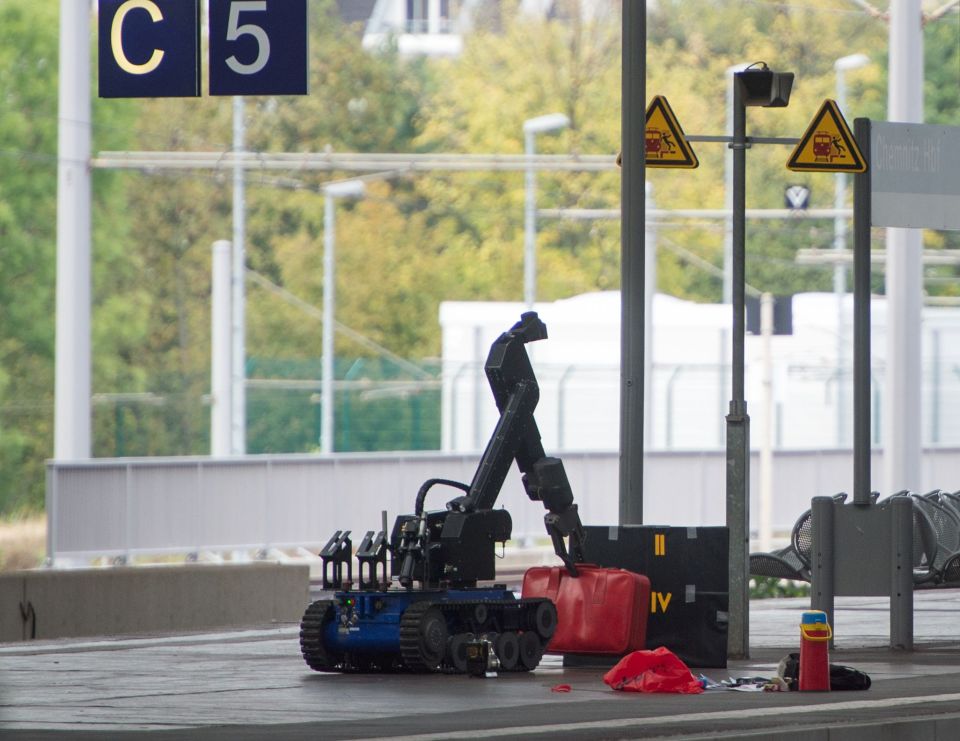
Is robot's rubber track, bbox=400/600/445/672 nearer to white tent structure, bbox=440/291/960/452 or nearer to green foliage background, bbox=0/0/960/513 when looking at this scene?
white tent structure, bbox=440/291/960/452

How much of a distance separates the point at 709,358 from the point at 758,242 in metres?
20.7

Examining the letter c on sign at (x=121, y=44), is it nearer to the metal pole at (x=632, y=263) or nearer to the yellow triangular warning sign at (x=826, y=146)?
the metal pole at (x=632, y=263)

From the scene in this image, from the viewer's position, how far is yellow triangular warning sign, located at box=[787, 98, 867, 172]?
15492mm

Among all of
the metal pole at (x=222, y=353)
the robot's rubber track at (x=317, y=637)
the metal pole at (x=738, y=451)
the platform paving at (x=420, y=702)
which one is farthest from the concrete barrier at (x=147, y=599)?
the metal pole at (x=222, y=353)

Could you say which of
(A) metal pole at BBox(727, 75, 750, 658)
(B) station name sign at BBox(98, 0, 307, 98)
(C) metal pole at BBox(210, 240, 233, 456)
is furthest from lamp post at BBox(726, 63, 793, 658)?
(C) metal pole at BBox(210, 240, 233, 456)

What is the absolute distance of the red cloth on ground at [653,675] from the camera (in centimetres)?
1240

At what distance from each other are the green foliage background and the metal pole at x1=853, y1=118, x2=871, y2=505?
41.3 m

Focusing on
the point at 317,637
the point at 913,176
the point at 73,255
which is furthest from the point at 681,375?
the point at 317,637

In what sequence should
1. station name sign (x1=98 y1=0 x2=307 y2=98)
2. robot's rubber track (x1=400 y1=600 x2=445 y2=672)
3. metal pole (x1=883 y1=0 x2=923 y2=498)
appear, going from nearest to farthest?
robot's rubber track (x1=400 y1=600 x2=445 y2=672), station name sign (x1=98 y1=0 x2=307 y2=98), metal pole (x1=883 y1=0 x2=923 y2=498)

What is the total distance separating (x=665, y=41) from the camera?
68.8 m

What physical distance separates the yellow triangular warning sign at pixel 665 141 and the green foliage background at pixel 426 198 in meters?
41.6

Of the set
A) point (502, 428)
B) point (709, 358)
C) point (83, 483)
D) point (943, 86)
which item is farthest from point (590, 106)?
point (502, 428)

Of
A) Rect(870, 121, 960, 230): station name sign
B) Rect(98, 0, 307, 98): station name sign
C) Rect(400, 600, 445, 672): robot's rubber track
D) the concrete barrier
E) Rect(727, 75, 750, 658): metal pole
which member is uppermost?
Rect(98, 0, 307, 98): station name sign

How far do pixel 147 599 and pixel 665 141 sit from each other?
6251mm
